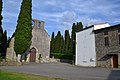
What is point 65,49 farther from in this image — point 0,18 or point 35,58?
point 0,18

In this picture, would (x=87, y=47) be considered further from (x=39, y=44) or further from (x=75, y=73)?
(x=75, y=73)

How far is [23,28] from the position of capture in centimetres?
3594

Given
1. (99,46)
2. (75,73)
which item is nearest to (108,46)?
(99,46)

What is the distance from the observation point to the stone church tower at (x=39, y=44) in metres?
44.7

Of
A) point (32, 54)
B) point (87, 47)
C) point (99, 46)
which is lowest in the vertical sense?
point (32, 54)

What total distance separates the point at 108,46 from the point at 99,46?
2.03 meters

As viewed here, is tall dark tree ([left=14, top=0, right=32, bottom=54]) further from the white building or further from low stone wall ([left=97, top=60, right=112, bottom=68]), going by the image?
low stone wall ([left=97, top=60, right=112, bottom=68])

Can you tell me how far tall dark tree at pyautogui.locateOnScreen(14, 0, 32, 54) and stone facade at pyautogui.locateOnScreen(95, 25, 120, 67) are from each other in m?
13.3

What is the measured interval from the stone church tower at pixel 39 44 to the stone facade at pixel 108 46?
17.2 metres

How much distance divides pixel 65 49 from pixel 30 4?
3226 centimetres

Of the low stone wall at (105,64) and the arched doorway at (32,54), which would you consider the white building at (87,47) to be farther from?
the arched doorway at (32,54)

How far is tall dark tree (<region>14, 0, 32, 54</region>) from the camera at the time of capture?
118ft

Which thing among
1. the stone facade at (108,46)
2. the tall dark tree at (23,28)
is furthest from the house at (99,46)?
the tall dark tree at (23,28)

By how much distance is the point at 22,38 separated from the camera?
3600 centimetres
